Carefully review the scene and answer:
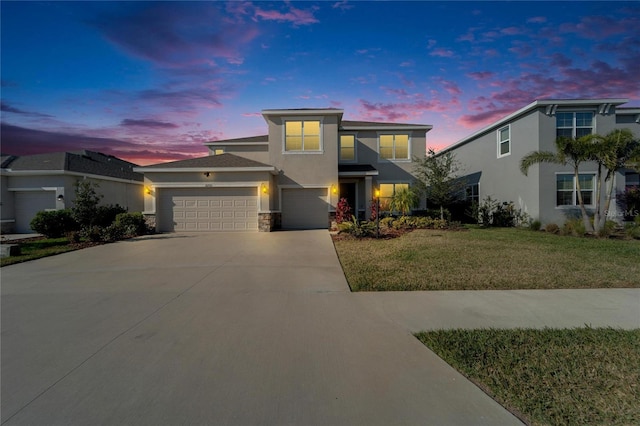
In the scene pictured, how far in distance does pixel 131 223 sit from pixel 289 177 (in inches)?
312

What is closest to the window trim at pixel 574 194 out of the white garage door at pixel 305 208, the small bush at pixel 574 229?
the small bush at pixel 574 229

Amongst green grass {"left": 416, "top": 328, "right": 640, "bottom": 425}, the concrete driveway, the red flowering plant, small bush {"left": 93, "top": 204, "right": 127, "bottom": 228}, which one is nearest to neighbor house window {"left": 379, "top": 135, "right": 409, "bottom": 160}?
the red flowering plant

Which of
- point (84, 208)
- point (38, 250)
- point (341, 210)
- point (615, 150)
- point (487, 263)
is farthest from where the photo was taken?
point (341, 210)

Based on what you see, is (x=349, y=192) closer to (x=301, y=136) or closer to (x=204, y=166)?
(x=301, y=136)

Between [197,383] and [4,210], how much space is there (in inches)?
828

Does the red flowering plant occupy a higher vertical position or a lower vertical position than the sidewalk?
higher

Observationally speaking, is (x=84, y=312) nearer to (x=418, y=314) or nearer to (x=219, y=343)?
(x=219, y=343)

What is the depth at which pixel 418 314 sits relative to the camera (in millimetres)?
4438

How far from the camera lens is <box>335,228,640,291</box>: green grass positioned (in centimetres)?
591

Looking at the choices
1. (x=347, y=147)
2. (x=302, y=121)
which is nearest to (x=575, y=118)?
(x=347, y=147)

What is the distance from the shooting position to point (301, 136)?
642 inches

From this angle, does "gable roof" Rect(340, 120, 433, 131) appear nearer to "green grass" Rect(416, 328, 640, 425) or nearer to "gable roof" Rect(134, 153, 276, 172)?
"gable roof" Rect(134, 153, 276, 172)

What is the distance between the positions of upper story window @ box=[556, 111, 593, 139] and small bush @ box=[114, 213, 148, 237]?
20868mm

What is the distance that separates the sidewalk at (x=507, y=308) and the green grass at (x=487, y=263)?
1.26 feet
